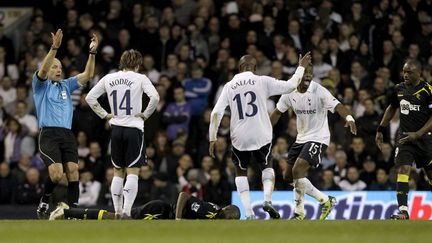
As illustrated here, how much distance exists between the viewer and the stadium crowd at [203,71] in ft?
70.4

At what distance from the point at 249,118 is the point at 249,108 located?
0.15 meters

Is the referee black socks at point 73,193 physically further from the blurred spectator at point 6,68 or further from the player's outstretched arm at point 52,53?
the blurred spectator at point 6,68

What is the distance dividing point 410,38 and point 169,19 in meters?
5.52

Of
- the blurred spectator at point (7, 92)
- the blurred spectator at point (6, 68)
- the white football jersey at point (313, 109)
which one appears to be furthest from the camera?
the blurred spectator at point (6, 68)

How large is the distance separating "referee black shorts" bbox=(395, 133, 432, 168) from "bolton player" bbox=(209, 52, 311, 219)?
1944mm

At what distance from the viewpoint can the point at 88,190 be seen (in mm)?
21578

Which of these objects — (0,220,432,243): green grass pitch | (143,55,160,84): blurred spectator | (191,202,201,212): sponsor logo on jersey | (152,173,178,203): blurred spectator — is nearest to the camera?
(0,220,432,243): green grass pitch

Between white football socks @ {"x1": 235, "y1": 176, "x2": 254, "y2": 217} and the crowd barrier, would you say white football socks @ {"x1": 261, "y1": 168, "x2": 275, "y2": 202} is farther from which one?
the crowd barrier

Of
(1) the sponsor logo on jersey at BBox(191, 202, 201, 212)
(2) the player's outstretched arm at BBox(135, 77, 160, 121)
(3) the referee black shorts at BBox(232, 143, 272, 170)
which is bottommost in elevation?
(1) the sponsor logo on jersey at BBox(191, 202, 201, 212)

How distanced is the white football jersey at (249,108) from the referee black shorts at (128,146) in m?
1.09

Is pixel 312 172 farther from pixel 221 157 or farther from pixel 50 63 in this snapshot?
pixel 50 63

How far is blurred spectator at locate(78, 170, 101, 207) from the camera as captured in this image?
21.5 meters

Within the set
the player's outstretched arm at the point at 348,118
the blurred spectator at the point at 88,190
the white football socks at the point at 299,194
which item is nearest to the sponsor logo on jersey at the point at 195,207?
the white football socks at the point at 299,194

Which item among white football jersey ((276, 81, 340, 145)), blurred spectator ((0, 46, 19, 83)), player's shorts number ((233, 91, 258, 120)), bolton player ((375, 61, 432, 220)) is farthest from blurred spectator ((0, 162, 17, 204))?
bolton player ((375, 61, 432, 220))
